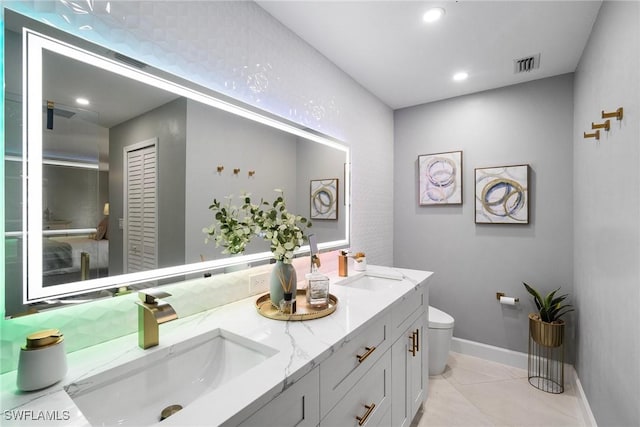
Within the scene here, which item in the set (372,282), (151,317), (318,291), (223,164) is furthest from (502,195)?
(151,317)

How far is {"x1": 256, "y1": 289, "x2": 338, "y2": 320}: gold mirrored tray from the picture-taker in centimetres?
119

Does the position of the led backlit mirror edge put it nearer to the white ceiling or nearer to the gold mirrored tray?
the gold mirrored tray

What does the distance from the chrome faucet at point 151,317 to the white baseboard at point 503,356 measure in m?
2.63

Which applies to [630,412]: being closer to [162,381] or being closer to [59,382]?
[162,381]

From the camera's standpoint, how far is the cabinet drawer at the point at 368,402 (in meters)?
1.04

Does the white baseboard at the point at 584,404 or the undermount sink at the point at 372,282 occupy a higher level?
the undermount sink at the point at 372,282

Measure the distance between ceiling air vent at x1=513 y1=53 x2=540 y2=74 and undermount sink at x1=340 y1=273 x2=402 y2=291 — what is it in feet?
6.16

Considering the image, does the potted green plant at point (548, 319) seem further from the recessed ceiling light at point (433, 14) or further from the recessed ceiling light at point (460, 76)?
the recessed ceiling light at point (433, 14)

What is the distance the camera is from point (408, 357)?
1667mm

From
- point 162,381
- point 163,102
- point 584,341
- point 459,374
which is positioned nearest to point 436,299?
point 459,374

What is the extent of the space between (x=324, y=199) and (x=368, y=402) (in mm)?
1280

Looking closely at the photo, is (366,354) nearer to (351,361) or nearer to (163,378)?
(351,361)

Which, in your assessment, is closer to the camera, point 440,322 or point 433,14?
point 433,14

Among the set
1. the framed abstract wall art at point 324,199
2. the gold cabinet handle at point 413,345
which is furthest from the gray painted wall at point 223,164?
the gold cabinet handle at point 413,345
